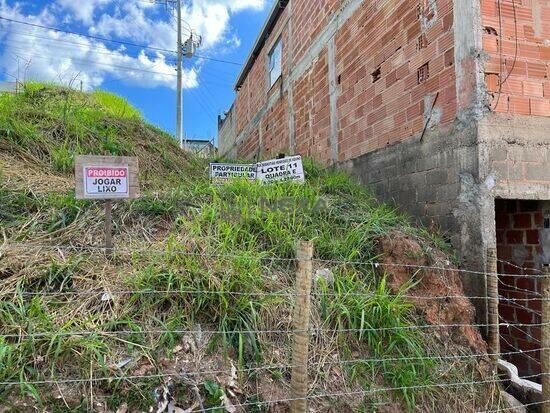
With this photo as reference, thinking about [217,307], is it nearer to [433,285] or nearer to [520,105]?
Answer: [433,285]

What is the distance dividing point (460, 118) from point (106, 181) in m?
3.18

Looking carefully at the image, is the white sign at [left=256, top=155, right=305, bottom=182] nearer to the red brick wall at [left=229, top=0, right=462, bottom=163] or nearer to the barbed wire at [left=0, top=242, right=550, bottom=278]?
the red brick wall at [left=229, top=0, right=462, bottom=163]

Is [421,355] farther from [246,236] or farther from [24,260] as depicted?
[24,260]

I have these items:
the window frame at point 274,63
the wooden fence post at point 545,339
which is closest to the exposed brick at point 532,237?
the wooden fence post at point 545,339

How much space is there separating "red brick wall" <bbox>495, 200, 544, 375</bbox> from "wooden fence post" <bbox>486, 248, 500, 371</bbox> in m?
0.73

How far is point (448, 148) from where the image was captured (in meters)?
4.34

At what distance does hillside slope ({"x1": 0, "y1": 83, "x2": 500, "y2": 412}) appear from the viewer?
261 centimetres

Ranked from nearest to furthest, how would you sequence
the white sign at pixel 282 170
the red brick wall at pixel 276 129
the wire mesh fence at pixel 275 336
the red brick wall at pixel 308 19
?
1. the wire mesh fence at pixel 275 336
2. the white sign at pixel 282 170
3. the red brick wall at pixel 308 19
4. the red brick wall at pixel 276 129

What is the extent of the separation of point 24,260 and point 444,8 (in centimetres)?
439

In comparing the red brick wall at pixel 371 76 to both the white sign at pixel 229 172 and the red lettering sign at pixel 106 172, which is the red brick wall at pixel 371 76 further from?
the red lettering sign at pixel 106 172

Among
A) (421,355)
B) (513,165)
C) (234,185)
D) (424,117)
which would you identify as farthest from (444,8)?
(421,355)

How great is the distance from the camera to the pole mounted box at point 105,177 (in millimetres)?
3361

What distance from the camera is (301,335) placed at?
2.45 meters

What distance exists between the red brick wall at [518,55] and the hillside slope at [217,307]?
1477 mm
